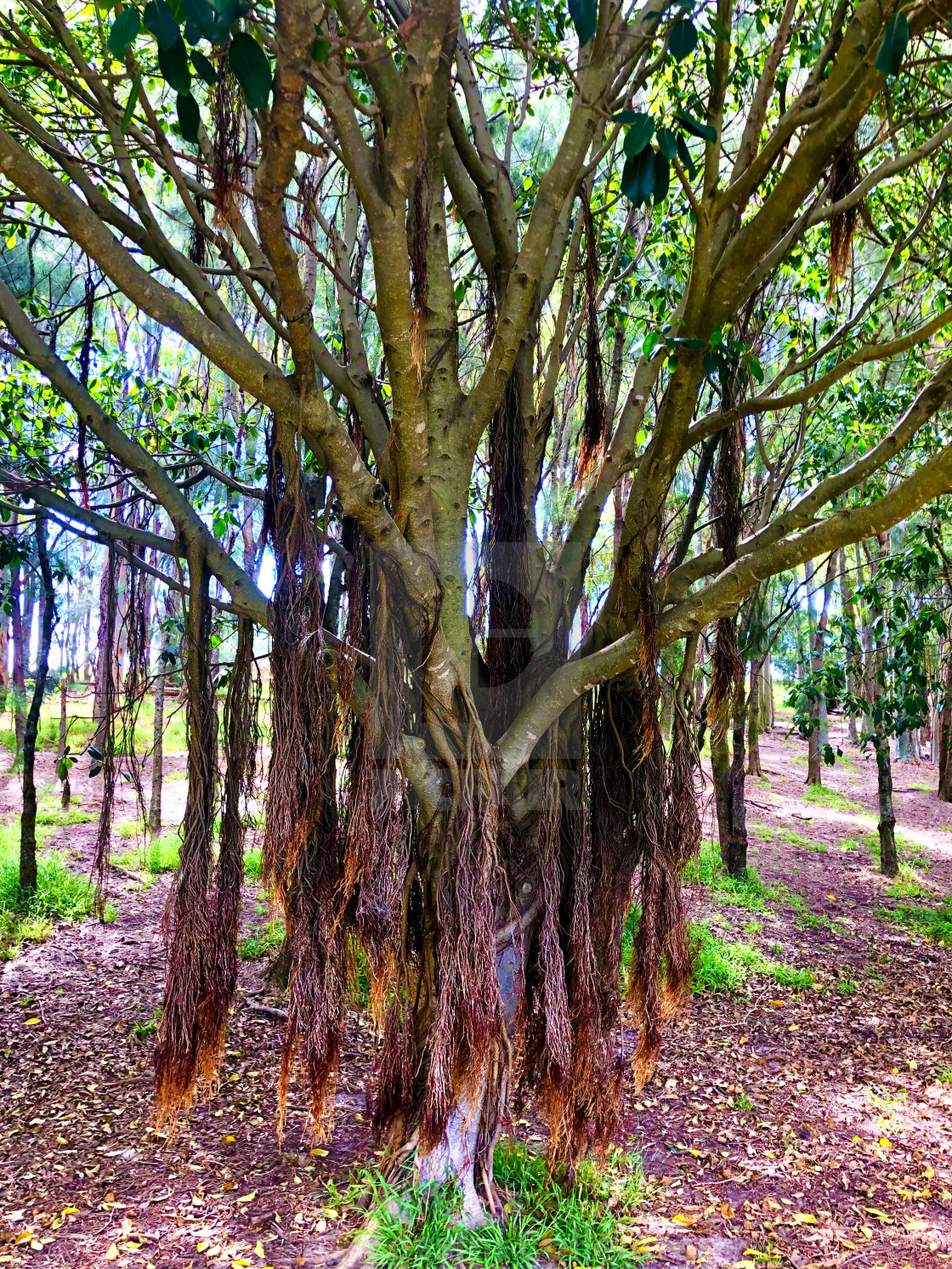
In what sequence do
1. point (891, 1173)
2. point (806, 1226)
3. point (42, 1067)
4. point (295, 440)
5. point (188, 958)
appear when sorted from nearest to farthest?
1. point (295, 440)
2. point (188, 958)
3. point (806, 1226)
4. point (891, 1173)
5. point (42, 1067)

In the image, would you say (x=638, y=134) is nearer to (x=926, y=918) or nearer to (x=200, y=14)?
(x=200, y=14)

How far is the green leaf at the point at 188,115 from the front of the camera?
1769 millimetres

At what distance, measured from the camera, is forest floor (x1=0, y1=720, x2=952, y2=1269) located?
3117 mm

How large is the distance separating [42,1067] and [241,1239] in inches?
67.9

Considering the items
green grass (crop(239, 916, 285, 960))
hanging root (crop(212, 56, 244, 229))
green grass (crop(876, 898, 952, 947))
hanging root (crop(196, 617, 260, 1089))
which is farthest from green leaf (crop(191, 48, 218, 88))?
green grass (crop(876, 898, 952, 947))

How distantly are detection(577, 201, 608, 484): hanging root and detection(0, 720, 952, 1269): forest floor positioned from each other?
2.05 m

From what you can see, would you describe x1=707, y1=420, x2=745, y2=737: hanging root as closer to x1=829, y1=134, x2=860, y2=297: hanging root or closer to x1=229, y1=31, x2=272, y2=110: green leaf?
x1=829, y1=134, x2=860, y2=297: hanging root

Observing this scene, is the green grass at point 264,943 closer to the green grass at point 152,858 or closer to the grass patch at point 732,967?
the green grass at point 152,858

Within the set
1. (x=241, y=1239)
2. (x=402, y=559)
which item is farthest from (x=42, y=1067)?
(x=402, y=559)

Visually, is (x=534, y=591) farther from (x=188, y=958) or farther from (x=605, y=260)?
(x=605, y=260)

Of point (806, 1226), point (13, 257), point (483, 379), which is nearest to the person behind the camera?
point (483, 379)

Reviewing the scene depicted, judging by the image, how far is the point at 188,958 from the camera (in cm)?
304

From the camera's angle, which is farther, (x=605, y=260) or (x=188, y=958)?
(x=605, y=260)

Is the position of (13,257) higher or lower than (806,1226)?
higher
